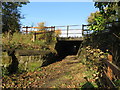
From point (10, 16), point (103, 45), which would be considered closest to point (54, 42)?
point (103, 45)

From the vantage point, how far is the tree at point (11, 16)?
Result: 21622 mm

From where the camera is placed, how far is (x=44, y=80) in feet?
23.2

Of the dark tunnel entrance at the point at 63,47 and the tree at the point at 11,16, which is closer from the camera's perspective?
the dark tunnel entrance at the point at 63,47

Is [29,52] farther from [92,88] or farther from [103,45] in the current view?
[92,88]

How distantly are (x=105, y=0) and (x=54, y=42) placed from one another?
9.10m

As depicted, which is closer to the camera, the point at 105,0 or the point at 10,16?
the point at 105,0

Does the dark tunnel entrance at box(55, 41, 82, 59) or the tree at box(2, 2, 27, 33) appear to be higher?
the tree at box(2, 2, 27, 33)

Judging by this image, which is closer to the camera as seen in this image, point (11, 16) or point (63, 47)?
point (63, 47)

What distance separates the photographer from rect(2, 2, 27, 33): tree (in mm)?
21622

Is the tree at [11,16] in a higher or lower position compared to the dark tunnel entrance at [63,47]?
higher

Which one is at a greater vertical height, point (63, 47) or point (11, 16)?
point (11, 16)

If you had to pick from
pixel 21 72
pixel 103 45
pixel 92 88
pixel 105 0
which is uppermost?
pixel 105 0

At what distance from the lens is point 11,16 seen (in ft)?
75.6

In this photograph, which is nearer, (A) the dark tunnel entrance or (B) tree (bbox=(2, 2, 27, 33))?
(A) the dark tunnel entrance
